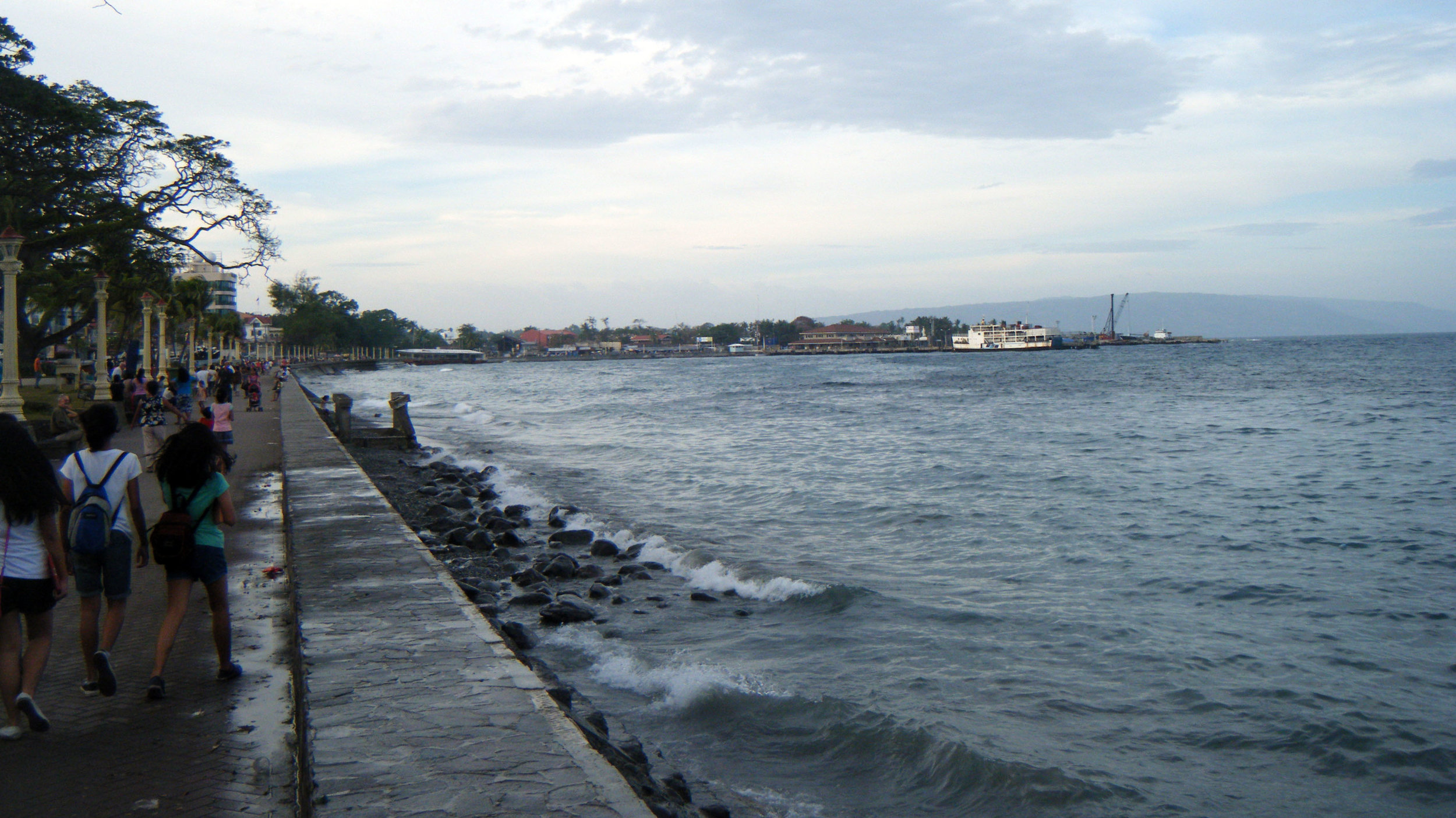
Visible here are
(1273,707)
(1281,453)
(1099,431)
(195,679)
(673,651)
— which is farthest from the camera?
(1099,431)

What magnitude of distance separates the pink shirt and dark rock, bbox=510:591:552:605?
6531mm

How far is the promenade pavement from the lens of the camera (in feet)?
12.1

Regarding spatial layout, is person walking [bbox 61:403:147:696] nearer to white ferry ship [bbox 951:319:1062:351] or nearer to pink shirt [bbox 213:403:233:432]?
pink shirt [bbox 213:403:233:432]

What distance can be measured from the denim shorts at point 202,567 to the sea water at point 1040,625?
8.86ft

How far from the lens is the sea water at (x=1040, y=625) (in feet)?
18.6

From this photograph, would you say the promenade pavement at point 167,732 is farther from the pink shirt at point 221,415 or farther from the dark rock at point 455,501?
the dark rock at point 455,501

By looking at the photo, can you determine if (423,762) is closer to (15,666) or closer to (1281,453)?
(15,666)

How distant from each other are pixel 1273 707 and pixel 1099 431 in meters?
21.3

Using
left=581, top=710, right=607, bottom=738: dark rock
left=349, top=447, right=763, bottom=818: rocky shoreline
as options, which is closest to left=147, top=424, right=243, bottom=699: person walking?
left=349, top=447, right=763, bottom=818: rocky shoreline

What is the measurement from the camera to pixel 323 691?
13.8 ft

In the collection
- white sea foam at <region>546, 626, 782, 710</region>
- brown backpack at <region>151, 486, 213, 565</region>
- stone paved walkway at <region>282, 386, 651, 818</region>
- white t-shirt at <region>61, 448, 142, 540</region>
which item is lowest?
white sea foam at <region>546, 626, 782, 710</region>

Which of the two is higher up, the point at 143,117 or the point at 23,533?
the point at 143,117

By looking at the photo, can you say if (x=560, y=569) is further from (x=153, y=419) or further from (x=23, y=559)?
(x=23, y=559)

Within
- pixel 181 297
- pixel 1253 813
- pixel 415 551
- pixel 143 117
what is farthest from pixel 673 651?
pixel 181 297
